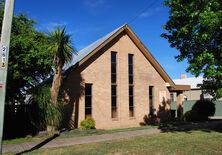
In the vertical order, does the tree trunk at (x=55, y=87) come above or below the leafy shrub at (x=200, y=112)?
above

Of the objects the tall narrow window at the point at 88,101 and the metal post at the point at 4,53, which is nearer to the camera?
the metal post at the point at 4,53

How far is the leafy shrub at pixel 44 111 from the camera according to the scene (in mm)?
14820

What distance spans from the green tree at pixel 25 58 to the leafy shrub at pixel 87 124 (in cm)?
397

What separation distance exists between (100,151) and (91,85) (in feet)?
29.8

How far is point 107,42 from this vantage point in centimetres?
2000

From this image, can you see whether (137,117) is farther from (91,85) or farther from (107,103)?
(91,85)

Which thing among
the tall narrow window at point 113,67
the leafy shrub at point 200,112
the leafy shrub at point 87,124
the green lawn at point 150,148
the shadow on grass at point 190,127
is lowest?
the green lawn at point 150,148

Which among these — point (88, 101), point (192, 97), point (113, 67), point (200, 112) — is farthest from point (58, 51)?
point (192, 97)

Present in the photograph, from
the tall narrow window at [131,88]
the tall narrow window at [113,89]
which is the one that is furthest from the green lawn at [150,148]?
the tall narrow window at [131,88]

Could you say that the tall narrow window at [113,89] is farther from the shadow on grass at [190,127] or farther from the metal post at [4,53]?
the metal post at [4,53]

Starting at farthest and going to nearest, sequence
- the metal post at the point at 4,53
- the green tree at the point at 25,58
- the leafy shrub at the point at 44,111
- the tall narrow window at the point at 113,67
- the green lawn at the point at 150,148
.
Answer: the tall narrow window at the point at 113,67 < the leafy shrub at the point at 44,111 < the green tree at the point at 25,58 < the green lawn at the point at 150,148 < the metal post at the point at 4,53

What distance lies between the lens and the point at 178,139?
13.0 m

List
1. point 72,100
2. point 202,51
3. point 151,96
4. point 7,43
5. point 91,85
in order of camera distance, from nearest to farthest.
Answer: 1. point 7,43
2. point 202,51
3. point 72,100
4. point 91,85
5. point 151,96

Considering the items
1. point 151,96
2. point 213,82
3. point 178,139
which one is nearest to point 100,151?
point 178,139
